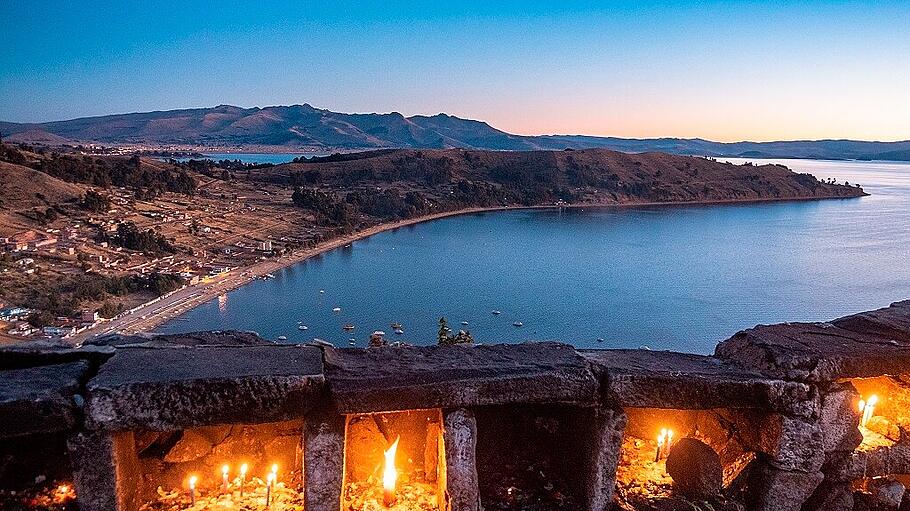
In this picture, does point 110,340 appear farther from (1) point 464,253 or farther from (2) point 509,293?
(1) point 464,253

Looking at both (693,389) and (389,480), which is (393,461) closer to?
(389,480)

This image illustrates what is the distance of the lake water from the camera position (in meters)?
39.4

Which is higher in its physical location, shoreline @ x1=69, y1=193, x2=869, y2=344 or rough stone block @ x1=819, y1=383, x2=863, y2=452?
rough stone block @ x1=819, y1=383, x2=863, y2=452

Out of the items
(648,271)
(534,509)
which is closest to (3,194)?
(534,509)

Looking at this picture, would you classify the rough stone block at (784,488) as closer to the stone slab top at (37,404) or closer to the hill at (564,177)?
the stone slab top at (37,404)

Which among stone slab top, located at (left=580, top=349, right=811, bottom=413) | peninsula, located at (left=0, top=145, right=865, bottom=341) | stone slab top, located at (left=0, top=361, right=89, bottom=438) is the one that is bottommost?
peninsula, located at (left=0, top=145, right=865, bottom=341)

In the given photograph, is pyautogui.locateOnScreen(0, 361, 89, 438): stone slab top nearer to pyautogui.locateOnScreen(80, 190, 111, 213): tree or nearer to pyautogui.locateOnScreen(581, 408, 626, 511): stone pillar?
pyautogui.locateOnScreen(581, 408, 626, 511): stone pillar

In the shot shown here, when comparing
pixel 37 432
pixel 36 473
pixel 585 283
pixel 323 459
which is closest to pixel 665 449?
pixel 323 459

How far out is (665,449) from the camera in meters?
5.60

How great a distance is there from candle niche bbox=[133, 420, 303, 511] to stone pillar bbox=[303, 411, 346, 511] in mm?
571

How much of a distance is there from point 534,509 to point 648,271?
5471cm

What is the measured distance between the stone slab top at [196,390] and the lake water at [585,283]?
29.9 m

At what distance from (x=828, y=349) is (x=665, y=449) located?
1688mm

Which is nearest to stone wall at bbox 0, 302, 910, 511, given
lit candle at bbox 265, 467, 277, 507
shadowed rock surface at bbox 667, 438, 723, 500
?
shadowed rock surface at bbox 667, 438, 723, 500
